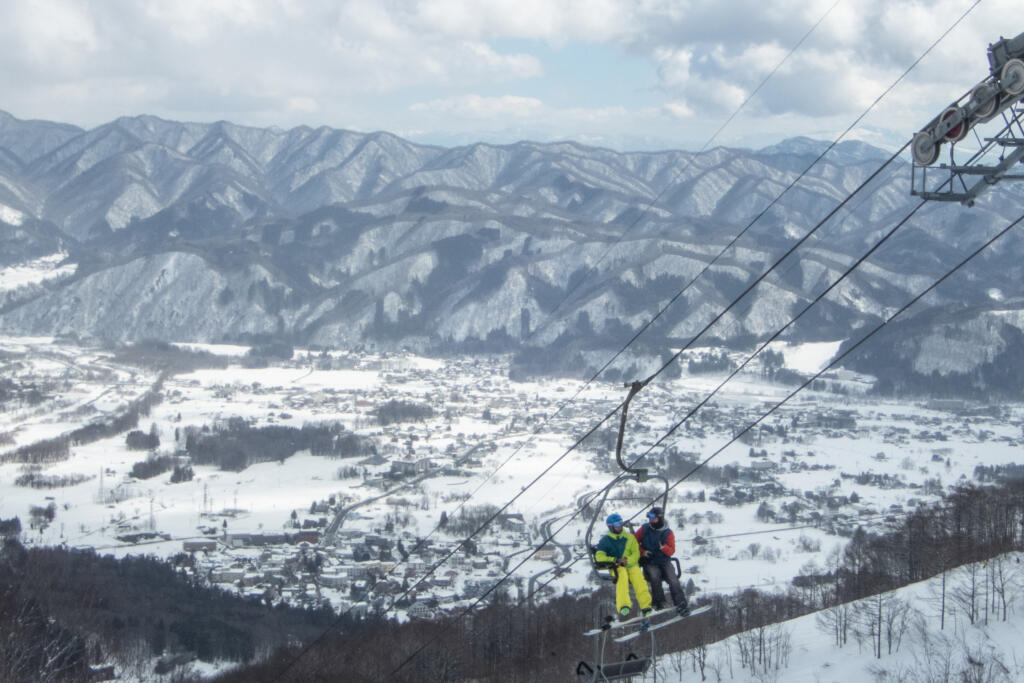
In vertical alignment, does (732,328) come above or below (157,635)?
above

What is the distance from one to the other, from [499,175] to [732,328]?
10121 centimetres

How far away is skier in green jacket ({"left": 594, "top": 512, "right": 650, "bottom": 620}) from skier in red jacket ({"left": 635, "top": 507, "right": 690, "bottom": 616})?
281 millimetres

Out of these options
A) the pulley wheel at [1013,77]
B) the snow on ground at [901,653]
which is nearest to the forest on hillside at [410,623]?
the snow on ground at [901,653]

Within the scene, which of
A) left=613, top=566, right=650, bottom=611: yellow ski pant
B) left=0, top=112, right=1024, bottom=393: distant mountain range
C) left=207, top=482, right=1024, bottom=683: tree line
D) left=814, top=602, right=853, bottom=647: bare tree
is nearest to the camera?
left=613, top=566, right=650, bottom=611: yellow ski pant

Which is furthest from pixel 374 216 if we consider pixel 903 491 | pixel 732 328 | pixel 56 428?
pixel 903 491

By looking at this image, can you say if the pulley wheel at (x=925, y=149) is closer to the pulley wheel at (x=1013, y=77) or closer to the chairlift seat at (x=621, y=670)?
the pulley wheel at (x=1013, y=77)

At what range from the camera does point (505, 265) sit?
346 ft

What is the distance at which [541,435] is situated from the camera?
162 feet

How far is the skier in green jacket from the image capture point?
27.2 feet

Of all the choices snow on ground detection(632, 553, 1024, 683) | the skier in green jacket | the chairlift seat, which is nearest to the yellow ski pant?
the skier in green jacket

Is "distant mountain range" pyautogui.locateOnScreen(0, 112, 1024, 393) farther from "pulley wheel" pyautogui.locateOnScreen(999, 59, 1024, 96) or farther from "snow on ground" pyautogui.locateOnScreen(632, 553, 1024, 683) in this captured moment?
"pulley wheel" pyautogui.locateOnScreen(999, 59, 1024, 96)

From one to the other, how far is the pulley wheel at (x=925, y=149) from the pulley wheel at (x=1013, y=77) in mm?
569

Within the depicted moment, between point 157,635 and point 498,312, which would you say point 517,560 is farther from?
point 498,312

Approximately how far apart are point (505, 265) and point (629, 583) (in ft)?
320
